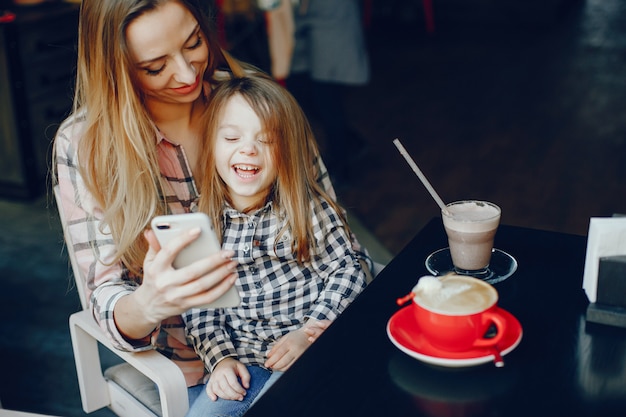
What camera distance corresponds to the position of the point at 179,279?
119 cm

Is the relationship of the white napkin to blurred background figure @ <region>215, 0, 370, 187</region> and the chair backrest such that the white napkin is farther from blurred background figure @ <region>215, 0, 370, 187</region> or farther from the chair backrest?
blurred background figure @ <region>215, 0, 370, 187</region>

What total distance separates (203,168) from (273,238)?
0.70 feet

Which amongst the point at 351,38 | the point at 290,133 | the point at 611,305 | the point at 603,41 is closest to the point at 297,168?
the point at 290,133

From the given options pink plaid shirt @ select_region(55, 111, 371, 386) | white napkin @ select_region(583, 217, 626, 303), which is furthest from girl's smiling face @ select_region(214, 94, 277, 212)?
white napkin @ select_region(583, 217, 626, 303)

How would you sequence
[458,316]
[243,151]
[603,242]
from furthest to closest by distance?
[243,151] → [603,242] → [458,316]

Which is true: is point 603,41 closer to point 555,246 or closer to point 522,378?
point 555,246

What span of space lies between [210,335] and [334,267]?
0.96 feet

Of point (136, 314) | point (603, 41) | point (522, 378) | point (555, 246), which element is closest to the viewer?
point (522, 378)

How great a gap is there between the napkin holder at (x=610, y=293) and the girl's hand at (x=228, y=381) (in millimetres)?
659

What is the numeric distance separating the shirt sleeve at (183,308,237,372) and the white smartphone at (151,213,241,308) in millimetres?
379

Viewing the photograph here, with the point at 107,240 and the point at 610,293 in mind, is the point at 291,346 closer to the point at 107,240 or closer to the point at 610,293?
the point at 107,240

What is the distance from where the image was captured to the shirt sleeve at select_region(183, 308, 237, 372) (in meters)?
1.59

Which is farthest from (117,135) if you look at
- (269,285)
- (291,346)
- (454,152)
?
(454,152)

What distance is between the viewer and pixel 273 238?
5.48 ft
